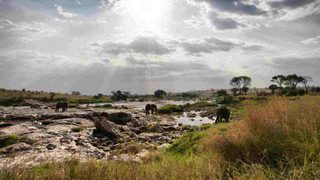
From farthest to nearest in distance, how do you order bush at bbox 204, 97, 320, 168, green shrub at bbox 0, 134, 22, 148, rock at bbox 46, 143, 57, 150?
1. green shrub at bbox 0, 134, 22, 148
2. rock at bbox 46, 143, 57, 150
3. bush at bbox 204, 97, 320, 168

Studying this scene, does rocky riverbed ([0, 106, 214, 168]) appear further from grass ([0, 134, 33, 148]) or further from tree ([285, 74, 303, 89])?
tree ([285, 74, 303, 89])

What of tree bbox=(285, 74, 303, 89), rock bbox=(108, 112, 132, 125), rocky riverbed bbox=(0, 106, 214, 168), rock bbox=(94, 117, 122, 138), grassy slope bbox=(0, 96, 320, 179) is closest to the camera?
grassy slope bbox=(0, 96, 320, 179)

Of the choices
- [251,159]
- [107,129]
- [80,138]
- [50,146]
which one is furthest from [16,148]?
[251,159]

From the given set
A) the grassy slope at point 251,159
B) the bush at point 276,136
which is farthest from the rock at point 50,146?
the bush at point 276,136

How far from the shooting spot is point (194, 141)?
53.4ft

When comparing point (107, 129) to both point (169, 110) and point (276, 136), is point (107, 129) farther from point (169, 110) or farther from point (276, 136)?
point (169, 110)

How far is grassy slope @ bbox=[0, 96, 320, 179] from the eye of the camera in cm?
673

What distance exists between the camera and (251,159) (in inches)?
338

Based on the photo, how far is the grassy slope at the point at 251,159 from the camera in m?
6.73

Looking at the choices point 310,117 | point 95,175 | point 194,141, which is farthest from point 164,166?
point 194,141

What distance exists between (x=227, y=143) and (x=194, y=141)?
20.6ft

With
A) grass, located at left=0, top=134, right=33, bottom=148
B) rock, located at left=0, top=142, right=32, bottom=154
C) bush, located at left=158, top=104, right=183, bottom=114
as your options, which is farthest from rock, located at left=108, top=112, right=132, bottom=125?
bush, located at left=158, top=104, right=183, bottom=114

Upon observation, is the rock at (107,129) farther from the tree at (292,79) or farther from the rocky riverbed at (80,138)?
the tree at (292,79)

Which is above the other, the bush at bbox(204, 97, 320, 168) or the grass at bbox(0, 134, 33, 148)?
the bush at bbox(204, 97, 320, 168)
